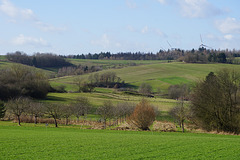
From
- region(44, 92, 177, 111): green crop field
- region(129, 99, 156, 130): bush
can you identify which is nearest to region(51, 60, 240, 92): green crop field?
region(44, 92, 177, 111): green crop field

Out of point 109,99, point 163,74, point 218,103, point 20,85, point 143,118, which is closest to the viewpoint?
point 218,103

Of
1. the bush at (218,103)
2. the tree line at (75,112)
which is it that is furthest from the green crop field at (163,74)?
the bush at (218,103)

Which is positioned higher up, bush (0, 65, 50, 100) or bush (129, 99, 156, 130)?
bush (0, 65, 50, 100)

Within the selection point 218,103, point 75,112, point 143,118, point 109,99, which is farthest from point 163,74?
point 218,103

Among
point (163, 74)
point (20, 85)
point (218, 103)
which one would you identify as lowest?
point (20, 85)

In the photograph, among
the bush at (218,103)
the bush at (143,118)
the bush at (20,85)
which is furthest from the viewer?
the bush at (20,85)

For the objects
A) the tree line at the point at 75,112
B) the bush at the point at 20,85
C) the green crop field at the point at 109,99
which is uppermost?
the bush at the point at 20,85

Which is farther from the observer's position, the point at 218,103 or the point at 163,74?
the point at 163,74

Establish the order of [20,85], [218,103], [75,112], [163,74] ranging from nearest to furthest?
[218,103] < [75,112] < [20,85] < [163,74]

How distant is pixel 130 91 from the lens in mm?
120938

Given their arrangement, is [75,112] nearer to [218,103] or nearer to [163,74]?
[218,103]

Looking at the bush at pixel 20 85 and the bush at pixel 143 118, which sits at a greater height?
the bush at pixel 20 85

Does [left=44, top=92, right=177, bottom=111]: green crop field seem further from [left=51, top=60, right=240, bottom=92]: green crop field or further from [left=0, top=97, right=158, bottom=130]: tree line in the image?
[left=51, top=60, right=240, bottom=92]: green crop field

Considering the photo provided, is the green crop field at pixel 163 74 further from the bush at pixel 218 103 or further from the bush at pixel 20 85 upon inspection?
the bush at pixel 218 103
